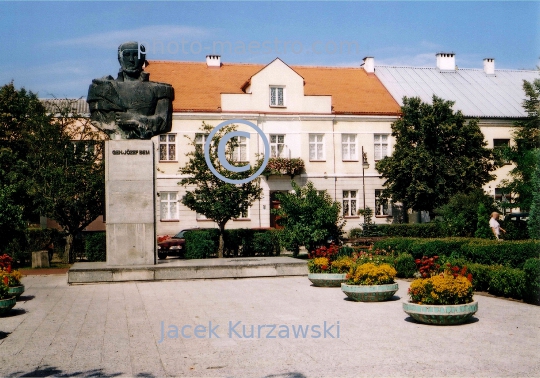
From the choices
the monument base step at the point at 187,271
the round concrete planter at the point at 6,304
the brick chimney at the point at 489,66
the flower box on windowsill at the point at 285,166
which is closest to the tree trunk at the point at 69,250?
the monument base step at the point at 187,271

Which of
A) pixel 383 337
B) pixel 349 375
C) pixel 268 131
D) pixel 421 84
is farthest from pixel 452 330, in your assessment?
pixel 421 84

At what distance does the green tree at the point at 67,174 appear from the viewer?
28.5 meters

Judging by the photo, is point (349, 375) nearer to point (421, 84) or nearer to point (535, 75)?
point (421, 84)

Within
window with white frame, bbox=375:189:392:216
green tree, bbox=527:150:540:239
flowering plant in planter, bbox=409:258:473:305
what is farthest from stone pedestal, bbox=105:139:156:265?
window with white frame, bbox=375:189:392:216

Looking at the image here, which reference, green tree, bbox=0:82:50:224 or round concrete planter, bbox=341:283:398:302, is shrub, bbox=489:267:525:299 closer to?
round concrete planter, bbox=341:283:398:302

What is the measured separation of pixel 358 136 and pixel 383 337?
34.8 meters

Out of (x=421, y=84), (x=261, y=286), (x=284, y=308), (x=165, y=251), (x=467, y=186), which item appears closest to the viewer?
(x=284, y=308)

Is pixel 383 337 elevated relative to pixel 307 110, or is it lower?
lower

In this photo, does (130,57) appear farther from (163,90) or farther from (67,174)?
(67,174)

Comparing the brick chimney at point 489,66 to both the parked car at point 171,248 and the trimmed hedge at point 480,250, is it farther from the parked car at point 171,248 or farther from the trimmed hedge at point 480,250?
the trimmed hedge at point 480,250

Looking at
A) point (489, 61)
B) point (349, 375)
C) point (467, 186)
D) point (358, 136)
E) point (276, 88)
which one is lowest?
point (349, 375)

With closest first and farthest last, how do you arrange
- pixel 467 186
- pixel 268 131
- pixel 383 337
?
pixel 383 337
pixel 467 186
pixel 268 131

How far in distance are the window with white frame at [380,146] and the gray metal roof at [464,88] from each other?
2.73m

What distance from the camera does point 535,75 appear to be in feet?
175
